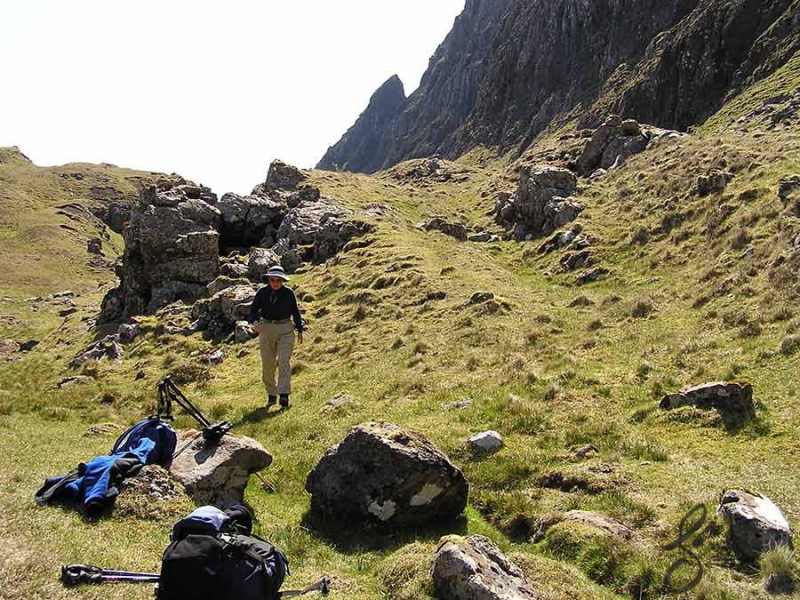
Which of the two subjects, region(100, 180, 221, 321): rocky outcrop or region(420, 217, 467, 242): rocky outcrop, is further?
region(420, 217, 467, 242): rocky outcrop

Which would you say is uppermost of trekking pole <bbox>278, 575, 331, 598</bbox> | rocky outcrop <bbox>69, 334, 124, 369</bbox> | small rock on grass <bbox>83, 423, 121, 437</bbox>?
trekking pole <bbox>278, 575, 331, 598</bbox>

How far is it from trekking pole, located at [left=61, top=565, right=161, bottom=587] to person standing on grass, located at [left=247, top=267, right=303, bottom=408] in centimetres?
1164

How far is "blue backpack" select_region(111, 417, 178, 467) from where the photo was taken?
10.3 metres

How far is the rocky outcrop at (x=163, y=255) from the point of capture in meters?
42.7

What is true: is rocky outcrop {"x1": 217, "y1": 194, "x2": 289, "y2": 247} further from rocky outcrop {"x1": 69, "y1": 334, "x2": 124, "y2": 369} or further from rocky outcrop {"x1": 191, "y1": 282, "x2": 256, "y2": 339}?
rocky outcrop {"x1": 69, "y1": 334, "x2": 124, "y2": 369}

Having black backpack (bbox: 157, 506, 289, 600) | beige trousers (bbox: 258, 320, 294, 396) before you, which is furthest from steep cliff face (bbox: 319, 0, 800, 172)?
black backpack (bbox: 157, 506, 289, 600)

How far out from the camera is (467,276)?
1337 inches

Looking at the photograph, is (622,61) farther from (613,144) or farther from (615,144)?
(615,144)

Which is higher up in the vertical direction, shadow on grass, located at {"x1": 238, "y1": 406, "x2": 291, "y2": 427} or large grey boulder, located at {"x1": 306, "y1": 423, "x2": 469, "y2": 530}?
large grey boulder, located at {"x1": 306, "y1": 423, "x2": 469, "y2": 530}

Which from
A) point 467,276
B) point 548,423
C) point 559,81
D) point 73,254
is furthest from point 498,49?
point 548,423

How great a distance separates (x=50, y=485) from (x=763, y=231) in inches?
1069

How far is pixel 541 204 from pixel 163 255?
32.6 m

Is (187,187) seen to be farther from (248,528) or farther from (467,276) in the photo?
(248,528)

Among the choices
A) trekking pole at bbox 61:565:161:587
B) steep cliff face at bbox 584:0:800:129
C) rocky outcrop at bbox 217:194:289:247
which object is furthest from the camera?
steep cliff face at bbox 584:0:800:129
